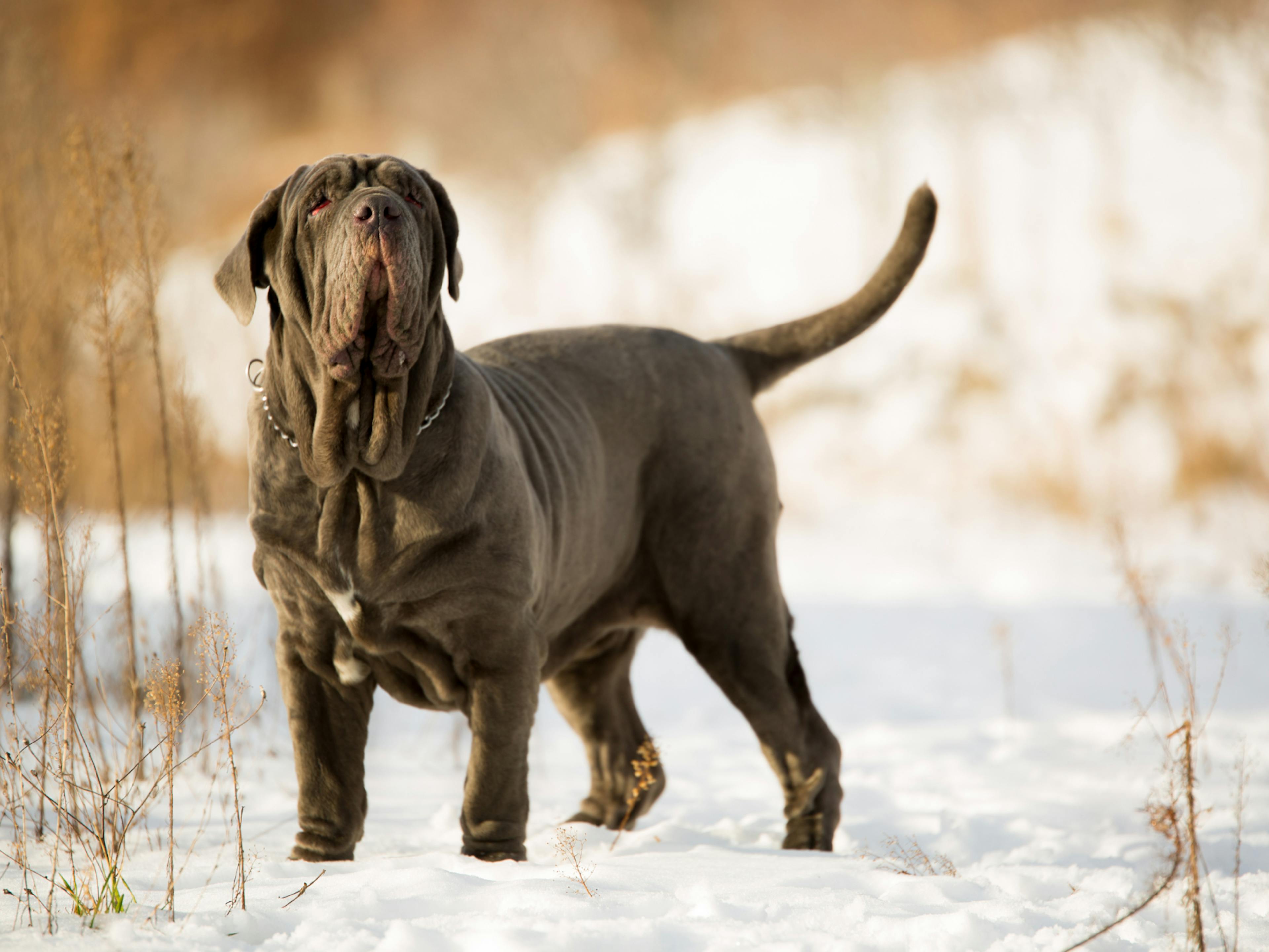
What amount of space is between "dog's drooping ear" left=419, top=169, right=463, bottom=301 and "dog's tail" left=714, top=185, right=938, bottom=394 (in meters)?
1.11

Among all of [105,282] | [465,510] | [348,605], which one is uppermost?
[105,282]

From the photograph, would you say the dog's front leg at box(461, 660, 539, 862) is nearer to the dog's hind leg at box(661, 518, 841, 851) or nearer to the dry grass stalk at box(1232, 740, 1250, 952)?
the dog's hind leg at box(661, 518, 841, 851)

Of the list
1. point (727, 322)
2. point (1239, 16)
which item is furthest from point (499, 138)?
point (1239, 16)

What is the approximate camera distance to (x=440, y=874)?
2.17 meters

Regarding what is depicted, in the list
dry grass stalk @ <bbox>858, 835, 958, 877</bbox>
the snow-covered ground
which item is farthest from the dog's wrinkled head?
dry grass stalk @ <bbox>858, 835, 958, 877</bbox>

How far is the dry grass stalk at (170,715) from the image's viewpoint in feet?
6.38

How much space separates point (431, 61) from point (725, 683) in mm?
18426

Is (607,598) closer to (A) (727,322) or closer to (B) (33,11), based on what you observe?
(B) (33,11)

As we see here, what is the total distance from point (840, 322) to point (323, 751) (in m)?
1.99

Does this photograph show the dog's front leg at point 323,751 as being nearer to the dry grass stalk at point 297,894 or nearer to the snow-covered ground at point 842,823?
the snow-covered ground at point 842,823

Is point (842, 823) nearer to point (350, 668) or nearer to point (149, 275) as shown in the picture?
point (350, 668)

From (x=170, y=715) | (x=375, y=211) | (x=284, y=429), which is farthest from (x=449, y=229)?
(x=170, y=715)

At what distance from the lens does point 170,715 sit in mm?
2096

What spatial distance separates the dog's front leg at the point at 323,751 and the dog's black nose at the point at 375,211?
1.01m
